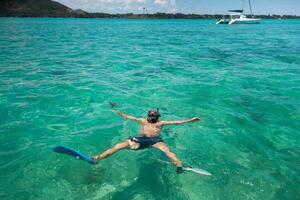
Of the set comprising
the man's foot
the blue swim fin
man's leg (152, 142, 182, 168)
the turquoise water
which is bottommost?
the turquoise water

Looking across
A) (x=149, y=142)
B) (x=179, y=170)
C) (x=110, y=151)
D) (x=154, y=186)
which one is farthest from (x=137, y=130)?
(x=179, y=170)

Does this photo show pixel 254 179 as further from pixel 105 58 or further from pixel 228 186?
pixel 105 58

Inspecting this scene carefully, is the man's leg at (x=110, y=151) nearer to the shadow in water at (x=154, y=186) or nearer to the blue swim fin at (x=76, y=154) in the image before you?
the blue swim fin at (x=76, y=154)

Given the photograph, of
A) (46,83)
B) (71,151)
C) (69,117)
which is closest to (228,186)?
(71,151)

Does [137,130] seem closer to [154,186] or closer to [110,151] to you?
[110,151]

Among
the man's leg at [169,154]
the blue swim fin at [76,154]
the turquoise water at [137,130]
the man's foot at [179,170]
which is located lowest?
the turquoise water at [137,130]

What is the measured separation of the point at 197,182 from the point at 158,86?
29.6 feet

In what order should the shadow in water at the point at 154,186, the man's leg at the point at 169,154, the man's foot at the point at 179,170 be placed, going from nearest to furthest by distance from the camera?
the shadow in water at the point at 154,186 < the man's foot at the point at 179,170 < the man's leg at the point at 169,154

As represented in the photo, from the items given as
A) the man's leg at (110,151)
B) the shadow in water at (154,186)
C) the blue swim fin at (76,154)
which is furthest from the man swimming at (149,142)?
the shadow in water at (154,186)

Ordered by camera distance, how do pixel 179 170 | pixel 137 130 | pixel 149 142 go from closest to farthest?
pixel 179 170
pixel 149 142
pixel 137 130

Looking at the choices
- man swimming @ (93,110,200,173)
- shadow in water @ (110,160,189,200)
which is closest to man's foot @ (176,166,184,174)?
man swimming @ (93,110,200,173)

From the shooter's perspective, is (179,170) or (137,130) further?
(137,130)

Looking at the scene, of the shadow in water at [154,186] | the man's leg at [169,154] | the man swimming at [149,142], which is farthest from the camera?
the man swimming at [149,142]

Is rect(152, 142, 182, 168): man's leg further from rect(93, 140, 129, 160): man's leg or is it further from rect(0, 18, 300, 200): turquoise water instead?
rect(93, 140, 129, 160): man's leg
